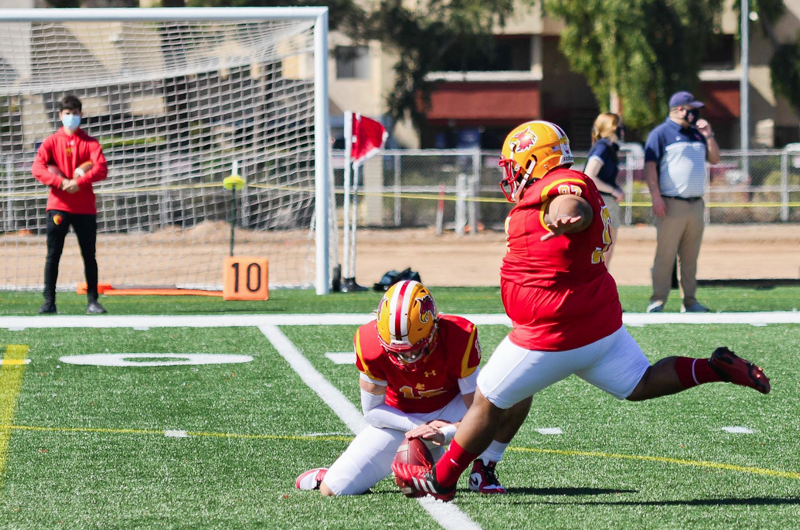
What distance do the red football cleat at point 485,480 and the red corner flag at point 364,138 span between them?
8.05 meters

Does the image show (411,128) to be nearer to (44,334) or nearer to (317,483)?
(44,334)

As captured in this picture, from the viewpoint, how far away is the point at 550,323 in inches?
146

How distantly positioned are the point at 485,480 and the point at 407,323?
743mm

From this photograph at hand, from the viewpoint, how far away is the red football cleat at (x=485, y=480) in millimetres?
4137

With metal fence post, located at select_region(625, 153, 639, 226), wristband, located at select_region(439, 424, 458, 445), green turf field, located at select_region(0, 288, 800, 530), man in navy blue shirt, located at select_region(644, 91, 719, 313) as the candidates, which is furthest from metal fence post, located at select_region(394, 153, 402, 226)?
wristband, located at select_region(439, 424, 458, 445)

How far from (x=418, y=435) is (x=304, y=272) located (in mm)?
10798

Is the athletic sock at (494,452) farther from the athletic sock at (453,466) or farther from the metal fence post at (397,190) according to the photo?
the metal fence post at (397,190)

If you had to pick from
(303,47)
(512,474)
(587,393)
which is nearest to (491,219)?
(303,47)

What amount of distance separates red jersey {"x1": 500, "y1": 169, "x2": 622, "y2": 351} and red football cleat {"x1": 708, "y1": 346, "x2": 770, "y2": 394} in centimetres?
41

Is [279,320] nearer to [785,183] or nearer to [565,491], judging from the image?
[565,491]

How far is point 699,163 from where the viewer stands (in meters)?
9.05

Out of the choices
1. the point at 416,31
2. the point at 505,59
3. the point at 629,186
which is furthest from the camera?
the point at 505,59

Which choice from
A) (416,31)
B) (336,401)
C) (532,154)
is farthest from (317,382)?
(416,31)

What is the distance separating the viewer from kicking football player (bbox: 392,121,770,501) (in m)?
3.70
